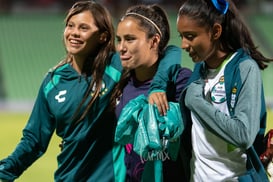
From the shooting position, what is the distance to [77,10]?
158 inches

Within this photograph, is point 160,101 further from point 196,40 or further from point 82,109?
point 82,109

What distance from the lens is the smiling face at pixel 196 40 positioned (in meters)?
3.30

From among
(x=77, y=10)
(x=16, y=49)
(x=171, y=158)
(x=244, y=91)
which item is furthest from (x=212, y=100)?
(x=16, y=49)

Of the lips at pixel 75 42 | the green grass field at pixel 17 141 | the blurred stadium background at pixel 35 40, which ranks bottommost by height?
the green grass field at pixel 17 141

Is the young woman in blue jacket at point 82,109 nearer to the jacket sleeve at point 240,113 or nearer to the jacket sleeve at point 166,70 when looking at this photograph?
the jacket sleeve at point 166,70

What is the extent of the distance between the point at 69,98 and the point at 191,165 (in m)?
0.84

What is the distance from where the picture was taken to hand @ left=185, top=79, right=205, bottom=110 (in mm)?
3205

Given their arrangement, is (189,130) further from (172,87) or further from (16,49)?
(16,49)

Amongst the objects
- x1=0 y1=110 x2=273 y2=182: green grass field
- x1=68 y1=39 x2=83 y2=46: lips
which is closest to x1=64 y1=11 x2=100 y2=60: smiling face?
x1=68 y1=39 x2=83 y2=46: lips

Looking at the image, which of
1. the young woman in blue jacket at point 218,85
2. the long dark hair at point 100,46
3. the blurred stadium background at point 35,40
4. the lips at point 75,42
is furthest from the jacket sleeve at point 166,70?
the blurred stadium background at point 35,40

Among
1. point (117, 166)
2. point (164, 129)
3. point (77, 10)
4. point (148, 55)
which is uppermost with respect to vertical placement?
point (77, 10)

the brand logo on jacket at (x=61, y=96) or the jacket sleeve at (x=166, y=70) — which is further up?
the jacket sleeve at (x=166, y=70)

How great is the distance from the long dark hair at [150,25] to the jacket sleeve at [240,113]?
650mm

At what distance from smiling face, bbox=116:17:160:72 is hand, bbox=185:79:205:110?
49 centimetres
